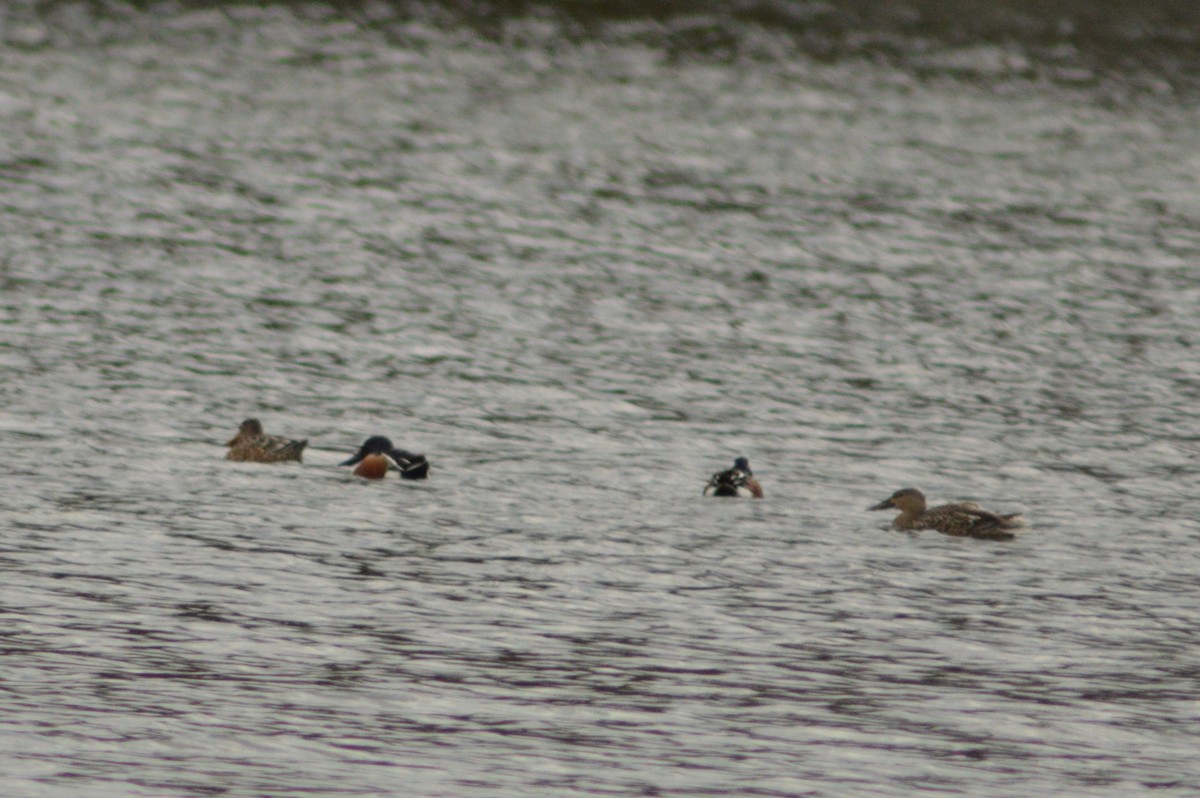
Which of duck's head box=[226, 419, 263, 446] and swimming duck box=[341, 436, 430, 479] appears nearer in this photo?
swimming duck box=[341, 436, 430, 479]

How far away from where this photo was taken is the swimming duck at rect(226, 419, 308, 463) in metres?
25.9

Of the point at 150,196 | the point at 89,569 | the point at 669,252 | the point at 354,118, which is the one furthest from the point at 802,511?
the point at 354,118

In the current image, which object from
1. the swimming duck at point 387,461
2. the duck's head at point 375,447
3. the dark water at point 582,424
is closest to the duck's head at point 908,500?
the dark water at point 582,424

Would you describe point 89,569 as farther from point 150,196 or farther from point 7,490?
point 150,196

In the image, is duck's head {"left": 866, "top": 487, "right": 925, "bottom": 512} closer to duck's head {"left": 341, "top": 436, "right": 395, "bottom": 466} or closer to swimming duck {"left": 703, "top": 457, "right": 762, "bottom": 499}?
swimming duck {"left": 703, "top": 457, "right": 762, "bottom": 499}

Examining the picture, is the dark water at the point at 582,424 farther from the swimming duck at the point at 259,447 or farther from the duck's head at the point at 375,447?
the duck's head at the point at 375,447

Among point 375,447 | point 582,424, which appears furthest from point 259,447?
point 582,424

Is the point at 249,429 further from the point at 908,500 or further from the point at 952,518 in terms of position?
the point at 952,518

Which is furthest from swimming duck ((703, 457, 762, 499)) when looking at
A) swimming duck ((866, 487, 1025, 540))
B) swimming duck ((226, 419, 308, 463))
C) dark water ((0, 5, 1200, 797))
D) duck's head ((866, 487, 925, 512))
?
swimming duck ((226, 419, 308, 463))

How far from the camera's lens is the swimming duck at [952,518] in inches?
931

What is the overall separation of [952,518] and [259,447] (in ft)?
25.7

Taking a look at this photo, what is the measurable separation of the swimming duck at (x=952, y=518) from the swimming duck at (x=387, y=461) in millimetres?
5109

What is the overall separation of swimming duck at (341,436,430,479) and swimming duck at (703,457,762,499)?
127 inches

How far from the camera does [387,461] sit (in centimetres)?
2541
